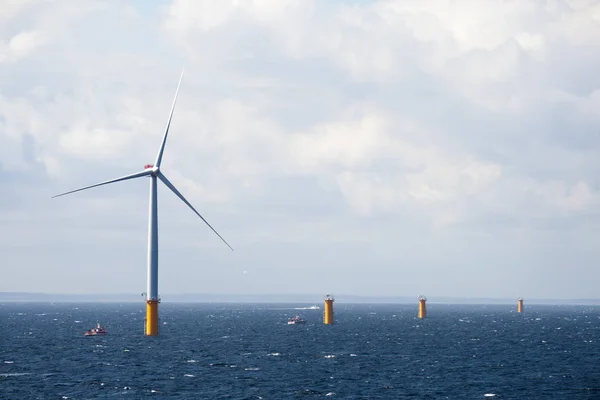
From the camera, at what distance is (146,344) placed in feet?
586

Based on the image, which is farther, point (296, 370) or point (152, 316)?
point (152, 316)

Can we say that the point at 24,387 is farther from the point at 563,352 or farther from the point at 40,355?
the point at 563,352

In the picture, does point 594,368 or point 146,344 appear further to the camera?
point 146,344

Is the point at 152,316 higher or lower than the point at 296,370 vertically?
higher

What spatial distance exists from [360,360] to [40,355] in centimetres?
5733

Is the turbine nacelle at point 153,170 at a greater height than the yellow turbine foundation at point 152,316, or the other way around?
the turbine nacelle at point 153,170

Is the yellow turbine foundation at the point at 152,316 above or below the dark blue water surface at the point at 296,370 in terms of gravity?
above

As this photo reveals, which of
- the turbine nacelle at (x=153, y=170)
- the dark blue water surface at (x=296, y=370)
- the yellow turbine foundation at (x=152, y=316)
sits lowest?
the dark blue water surface at (x=296, y=370)

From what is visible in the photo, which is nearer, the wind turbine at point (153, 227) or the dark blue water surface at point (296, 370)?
the dark blue water surface at point (296, 370)

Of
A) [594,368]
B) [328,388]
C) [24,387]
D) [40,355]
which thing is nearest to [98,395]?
[24,387]

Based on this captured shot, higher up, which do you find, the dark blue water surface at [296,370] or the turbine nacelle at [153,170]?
the turbine nacelle at [153,170]

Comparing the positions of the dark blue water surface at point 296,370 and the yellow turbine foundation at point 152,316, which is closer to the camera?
the dark blue water surface at point 296,370

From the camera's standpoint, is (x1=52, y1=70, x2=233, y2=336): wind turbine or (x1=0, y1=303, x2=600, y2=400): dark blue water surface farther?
(x1=52, y1=70, x2=233, y2=336): wind turbine

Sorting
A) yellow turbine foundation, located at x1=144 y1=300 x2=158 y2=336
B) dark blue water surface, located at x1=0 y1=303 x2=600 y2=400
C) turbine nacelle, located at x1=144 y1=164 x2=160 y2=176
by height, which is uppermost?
turbine nacelle, located at x1=144 y1=164 x2=160 y2=176
